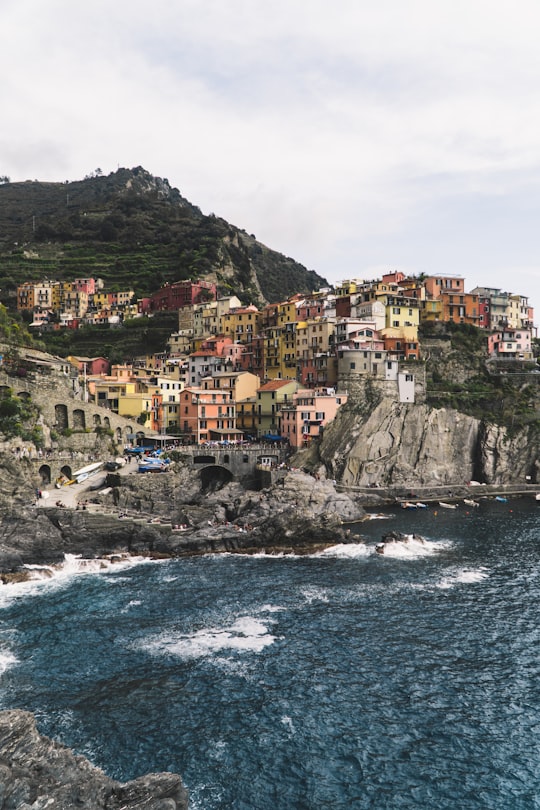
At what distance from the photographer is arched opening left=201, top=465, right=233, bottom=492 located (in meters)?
75.6

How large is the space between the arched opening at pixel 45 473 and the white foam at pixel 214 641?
1328 inches

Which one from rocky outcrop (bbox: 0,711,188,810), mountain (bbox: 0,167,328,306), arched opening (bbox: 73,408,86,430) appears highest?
mountain (bbox: 0,167,328,306)

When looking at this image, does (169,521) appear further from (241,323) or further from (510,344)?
(510,344)

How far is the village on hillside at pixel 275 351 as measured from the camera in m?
86.1

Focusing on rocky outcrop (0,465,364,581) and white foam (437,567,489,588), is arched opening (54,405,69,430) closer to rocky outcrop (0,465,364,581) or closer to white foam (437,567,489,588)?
rocky outcrop (0,465,364,581)

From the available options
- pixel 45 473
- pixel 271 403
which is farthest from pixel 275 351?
pixel 45 473

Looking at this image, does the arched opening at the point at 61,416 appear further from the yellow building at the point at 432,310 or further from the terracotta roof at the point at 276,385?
the yellow building at the point at 432,310

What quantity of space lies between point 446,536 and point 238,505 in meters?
21.3

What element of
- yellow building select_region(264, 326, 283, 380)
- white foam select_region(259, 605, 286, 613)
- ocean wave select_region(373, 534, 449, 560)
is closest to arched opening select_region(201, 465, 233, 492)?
ocean wave select_region(373, 534, 449, 560)

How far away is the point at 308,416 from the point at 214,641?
4966 cm

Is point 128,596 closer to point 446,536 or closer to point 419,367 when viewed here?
point 446,536

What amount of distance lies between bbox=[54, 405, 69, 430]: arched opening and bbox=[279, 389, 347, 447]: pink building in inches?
1134

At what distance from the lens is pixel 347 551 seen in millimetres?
55375

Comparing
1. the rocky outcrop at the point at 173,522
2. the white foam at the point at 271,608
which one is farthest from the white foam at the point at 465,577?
the rocky outcrop at the point at 173,522
